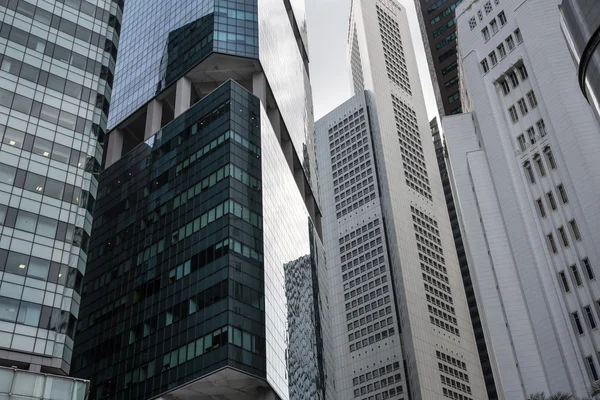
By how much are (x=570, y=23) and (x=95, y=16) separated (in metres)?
52.3

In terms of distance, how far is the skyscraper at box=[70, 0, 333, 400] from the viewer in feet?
260

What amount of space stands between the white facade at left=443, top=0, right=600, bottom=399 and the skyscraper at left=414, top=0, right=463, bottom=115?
4756 centimetres

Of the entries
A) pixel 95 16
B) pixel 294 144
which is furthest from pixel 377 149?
pixel 95 16

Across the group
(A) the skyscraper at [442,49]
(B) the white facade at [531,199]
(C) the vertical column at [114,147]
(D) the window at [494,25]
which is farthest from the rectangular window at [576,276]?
(C) the vertical column at [114,147]

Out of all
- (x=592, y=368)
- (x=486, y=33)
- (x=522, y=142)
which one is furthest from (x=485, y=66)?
(x=592, y=368)

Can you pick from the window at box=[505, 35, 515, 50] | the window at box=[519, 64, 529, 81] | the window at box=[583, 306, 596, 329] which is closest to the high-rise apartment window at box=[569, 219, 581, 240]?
the window at box=[583, 306, 596, 329]

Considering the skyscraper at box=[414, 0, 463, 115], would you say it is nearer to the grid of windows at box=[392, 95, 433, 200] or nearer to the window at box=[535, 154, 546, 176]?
the grid of windows at box=[392, 95, 433, 200]

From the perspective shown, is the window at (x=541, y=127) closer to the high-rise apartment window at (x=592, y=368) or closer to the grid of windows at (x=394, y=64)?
the high-rise apartment window at (x=592, y=368)

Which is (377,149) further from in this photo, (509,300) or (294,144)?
(509,300)

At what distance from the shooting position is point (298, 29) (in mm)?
150750

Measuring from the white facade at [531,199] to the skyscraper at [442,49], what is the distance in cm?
4756

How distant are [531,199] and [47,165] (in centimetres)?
5525

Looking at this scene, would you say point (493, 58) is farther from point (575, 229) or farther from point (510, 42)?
point (575, 229)

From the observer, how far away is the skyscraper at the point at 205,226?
3115 inches
